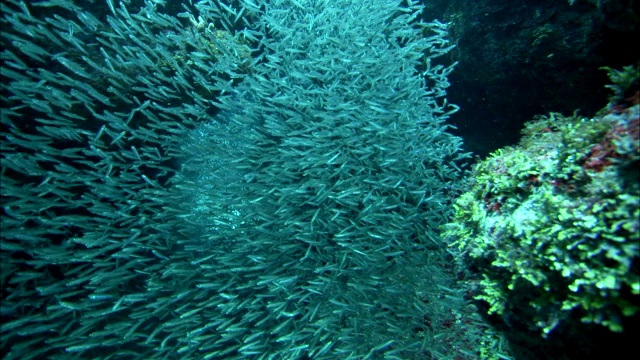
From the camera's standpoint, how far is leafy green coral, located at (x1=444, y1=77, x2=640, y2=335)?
280 centimetres

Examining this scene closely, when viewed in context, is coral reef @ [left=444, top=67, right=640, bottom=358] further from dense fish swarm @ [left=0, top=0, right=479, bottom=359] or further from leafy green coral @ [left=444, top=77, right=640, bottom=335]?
dense fish swarm @ [left=0, top=0, right=479, bottom=359]

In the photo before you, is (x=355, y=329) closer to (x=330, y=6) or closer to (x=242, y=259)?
(x=242, y=259)

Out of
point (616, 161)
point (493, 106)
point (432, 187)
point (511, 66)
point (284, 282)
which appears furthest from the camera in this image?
point (493, 106)

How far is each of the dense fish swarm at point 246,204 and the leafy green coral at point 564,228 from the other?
1.39m

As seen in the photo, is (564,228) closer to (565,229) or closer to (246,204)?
(565,229)

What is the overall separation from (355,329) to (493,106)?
535cm

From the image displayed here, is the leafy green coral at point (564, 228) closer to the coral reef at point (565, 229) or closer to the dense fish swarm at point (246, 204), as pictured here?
the coral reef at point (565, 229)

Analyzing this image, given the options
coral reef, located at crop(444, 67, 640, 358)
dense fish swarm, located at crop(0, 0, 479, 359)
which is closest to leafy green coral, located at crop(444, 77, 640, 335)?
coral reef, located at crop(444, 67, 640, 358)

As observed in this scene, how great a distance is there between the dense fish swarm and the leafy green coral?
139 centimetres

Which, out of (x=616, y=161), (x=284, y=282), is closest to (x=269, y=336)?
(x=284, y=282)

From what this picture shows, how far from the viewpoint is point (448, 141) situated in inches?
243

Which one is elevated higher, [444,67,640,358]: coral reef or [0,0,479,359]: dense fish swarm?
[444,67,640,358]: coral reef

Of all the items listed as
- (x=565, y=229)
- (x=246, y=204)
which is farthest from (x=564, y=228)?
(x=246, y=204)

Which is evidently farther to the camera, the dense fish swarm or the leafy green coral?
the dense fish swarm
